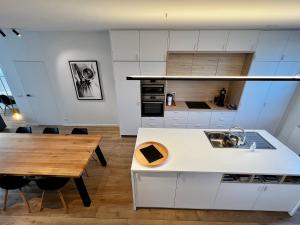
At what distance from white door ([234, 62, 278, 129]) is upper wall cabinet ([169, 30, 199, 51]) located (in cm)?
146

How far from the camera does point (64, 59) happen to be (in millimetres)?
4129

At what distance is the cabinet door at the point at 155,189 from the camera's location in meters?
2.18

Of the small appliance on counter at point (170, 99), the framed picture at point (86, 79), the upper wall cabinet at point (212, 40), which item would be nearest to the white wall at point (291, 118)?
the upper wall cabinet at point (212, 40)

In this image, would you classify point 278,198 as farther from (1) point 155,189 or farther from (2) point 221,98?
(2) point 221,98

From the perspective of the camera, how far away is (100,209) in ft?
8.36

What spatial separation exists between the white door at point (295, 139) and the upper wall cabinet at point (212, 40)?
258cm

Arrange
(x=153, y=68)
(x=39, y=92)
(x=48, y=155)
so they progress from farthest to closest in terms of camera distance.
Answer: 1. (x=39, y=92)
2. (x=153, y=68)
3. (x=48, y=155)

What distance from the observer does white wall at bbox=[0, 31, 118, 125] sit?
393 cm

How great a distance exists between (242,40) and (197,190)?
317cm

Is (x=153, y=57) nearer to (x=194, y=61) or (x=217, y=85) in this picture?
(x=194, y=61)

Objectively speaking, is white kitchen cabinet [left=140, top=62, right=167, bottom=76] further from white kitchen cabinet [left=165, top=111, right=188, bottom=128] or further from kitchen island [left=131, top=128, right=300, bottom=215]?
kitchen island [left=131, top=128, right=300, bottom=215]

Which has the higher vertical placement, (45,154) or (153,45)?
(153,45)

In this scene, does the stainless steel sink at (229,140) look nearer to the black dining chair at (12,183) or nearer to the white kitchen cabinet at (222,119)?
the white kitchen cabinet at (222,119)

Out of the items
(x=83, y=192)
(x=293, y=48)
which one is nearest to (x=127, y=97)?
(x=83, y=192)
